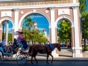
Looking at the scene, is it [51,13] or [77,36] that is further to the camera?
[51,13]

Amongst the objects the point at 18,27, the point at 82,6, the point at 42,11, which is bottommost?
the point at 18,27

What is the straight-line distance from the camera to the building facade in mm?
21306

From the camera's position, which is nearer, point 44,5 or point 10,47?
point 10,47

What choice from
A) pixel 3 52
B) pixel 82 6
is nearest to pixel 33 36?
pixel 82 6

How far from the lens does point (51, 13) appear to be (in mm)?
21750

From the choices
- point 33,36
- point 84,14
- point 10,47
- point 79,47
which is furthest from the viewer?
point 33,36

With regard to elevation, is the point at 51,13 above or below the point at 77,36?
above

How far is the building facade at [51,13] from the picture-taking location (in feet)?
69.9

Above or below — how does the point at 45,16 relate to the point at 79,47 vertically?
above

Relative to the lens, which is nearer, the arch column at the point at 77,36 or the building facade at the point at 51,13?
the arch column at the point at 77,36

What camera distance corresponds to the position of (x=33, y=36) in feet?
152

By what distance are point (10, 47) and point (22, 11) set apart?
31.4 feet

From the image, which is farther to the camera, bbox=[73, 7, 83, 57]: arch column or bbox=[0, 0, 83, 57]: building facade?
bbox=[0, 0, 83, 57]: building facade

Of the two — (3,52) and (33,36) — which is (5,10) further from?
(33,36)
